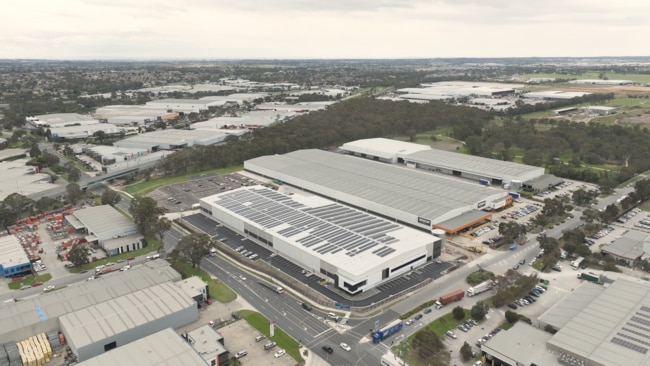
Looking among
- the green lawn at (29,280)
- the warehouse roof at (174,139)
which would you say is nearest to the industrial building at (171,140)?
the warehouse roof at (174,139)

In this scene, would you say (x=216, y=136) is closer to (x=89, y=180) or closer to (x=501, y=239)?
(x=89, y=180)

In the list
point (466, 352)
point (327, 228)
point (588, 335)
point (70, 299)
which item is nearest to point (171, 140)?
point (327, 228)

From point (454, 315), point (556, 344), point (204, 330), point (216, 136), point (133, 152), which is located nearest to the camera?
point (556, 344)

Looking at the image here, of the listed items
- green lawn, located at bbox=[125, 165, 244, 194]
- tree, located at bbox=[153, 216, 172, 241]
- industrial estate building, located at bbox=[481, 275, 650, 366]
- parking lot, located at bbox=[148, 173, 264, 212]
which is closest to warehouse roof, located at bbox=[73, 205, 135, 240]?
tree, located at bbox=[153, 216, 172, 241]

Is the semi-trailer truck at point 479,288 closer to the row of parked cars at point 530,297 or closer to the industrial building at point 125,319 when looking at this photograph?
the row of parked cars at point 530,297

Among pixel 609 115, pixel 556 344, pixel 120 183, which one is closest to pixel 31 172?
pixel 120 183

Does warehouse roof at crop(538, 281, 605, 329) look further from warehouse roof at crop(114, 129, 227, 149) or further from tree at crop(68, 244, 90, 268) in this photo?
warehouse roof at crop(114, 129, 227, 149)

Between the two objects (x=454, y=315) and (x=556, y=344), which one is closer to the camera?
(x=556, y=344)
